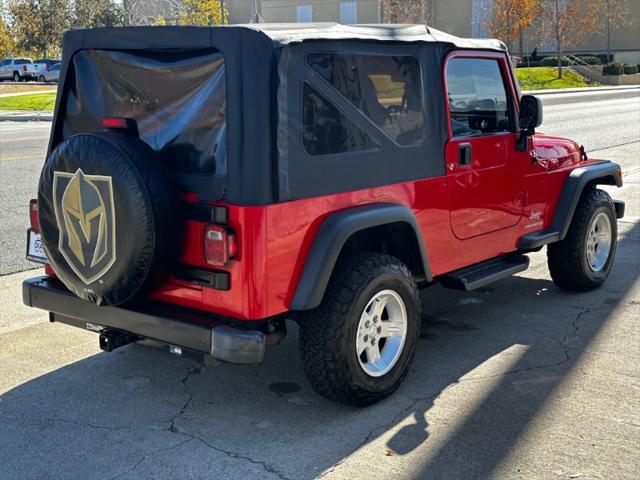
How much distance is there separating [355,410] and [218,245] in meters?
1.19

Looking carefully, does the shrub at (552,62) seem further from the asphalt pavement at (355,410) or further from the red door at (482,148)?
the red door at (482,148)

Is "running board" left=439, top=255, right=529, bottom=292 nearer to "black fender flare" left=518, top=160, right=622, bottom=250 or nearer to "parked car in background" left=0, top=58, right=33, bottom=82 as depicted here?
"black fender flare" left=518, top=160, right=622, bottom=250

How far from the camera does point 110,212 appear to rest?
3.81 metres

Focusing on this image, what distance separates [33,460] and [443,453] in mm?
1909

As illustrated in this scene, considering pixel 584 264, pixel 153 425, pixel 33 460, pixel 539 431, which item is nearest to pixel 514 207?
pixel 584 264

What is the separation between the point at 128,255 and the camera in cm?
378

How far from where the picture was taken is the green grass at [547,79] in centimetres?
4297

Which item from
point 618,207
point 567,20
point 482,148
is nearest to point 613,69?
point 567,20

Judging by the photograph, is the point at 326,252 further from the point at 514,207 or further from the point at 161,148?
the point at 514,207

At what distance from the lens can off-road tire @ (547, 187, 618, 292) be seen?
6.14 m

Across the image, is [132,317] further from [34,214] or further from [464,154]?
[464,154]

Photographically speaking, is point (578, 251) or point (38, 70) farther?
point (38, 70)

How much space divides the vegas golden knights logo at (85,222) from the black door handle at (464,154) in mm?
2218

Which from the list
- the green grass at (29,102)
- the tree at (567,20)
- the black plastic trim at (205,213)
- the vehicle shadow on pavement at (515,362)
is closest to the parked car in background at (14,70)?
the green grass at (29,102)
